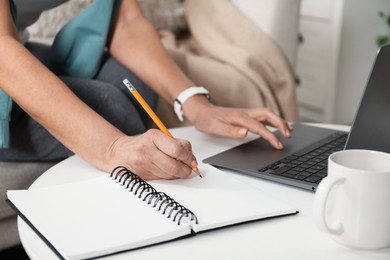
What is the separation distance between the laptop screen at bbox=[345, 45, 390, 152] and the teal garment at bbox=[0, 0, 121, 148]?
67 cm

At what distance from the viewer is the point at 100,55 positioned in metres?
1.37

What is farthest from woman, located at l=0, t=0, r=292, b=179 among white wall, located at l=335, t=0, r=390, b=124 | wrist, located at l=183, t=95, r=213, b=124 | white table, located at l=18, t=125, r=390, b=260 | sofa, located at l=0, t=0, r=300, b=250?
white wall, located at l=335, t=0, r=390, b=124

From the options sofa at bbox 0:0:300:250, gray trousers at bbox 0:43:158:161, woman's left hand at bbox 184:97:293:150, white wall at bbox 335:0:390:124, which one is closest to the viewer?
woman's left hand at bbox 184:97:293:150

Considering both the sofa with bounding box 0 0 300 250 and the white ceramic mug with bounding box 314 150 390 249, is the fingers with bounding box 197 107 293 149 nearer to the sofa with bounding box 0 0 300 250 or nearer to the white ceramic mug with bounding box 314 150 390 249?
the white ceramic mug with bounding box 314 150 390 249

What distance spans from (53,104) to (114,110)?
0.22 meters

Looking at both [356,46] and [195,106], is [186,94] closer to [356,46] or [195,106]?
[195,106]

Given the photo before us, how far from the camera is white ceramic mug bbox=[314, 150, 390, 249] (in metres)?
0.67

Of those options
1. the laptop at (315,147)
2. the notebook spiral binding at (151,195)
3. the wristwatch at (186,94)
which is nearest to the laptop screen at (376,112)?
the laptop at (315,147)

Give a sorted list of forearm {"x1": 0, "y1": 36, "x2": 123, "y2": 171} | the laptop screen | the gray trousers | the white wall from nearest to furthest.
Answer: the laptop screen
forearm {"x1": 0, "y1": 36, "x2": 123, "y2": 171}
the gray trousers
the white wall

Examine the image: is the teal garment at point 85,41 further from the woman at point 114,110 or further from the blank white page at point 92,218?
the blank white page at point 92,218

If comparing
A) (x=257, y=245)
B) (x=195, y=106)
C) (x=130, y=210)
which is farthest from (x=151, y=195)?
(x=195, y=106)

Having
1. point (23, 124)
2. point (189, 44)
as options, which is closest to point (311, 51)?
point (189, 44)

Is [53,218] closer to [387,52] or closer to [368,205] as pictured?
[368,205]

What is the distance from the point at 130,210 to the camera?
2.50ft
